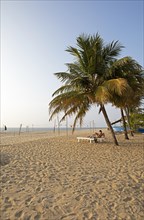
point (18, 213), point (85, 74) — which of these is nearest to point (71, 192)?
point (18, 213)

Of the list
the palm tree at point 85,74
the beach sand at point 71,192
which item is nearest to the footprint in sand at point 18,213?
the beach sand at point 71,192

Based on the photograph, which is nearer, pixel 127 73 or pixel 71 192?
pixel 71 192

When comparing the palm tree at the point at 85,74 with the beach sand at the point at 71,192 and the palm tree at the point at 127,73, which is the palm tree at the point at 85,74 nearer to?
the palm tree at the point at 127,73

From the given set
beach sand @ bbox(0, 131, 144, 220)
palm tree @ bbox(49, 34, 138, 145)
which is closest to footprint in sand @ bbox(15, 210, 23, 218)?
beach sand @ bbox(0, 131, 144, 220)

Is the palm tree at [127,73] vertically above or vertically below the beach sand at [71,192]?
above

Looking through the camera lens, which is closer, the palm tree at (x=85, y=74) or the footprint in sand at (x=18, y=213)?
the footprint in sand at (x=18, y=213)

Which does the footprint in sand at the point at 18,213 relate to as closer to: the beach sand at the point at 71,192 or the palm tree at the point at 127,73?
the beach sand at the point at 71,192

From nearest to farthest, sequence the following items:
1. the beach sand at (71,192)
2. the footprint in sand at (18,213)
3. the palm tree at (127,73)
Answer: the footprint in sand at (18,213)
the beach sand at (71,192)
the palm tree at (127,73)

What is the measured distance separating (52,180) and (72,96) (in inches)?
285

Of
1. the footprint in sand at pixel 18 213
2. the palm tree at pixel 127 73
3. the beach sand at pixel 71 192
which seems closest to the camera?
the footprint in sand at pixel 18 213

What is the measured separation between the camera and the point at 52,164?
7.05m

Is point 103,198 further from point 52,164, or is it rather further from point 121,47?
point 121,47

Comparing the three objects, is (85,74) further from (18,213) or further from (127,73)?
(18,213)

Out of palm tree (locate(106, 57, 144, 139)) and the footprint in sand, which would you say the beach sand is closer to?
the footprint in sand
